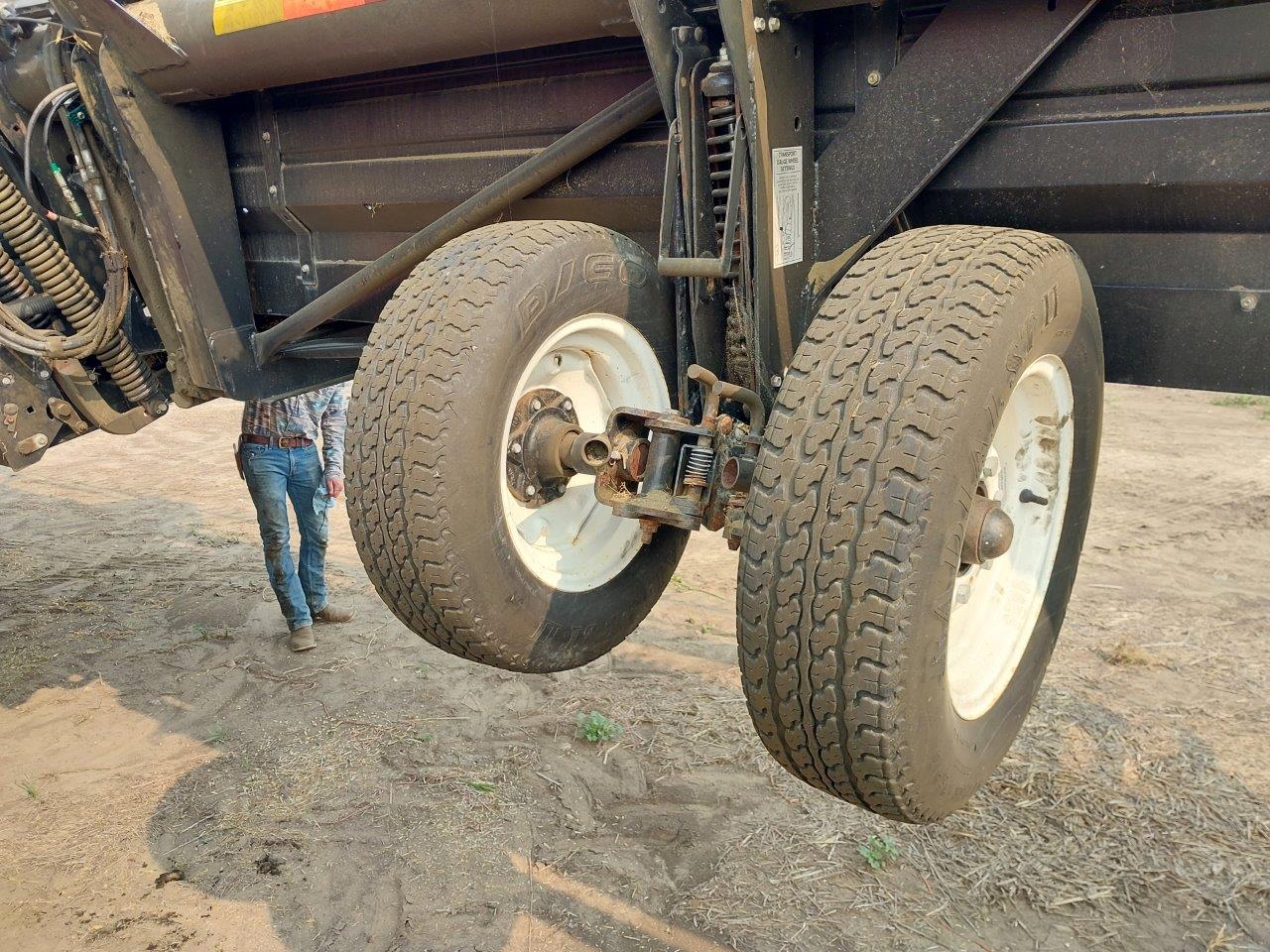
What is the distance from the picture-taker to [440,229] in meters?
3.12

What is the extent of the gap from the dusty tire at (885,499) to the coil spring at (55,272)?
315cm

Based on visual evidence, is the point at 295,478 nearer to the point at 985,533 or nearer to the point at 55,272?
the point at 55,272

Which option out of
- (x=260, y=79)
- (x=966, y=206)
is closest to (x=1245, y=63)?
(x=966, y=206)

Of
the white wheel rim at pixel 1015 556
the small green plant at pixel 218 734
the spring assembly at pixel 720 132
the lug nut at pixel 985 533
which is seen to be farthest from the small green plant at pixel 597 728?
the lug nut at pixel 985 533

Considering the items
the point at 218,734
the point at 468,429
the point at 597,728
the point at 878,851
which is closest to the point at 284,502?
the point at 218,734

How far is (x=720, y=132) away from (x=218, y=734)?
391 cm

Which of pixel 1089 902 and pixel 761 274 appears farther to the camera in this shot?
pixel 1089 902

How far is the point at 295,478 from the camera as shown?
596cm

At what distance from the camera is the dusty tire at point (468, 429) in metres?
2.29

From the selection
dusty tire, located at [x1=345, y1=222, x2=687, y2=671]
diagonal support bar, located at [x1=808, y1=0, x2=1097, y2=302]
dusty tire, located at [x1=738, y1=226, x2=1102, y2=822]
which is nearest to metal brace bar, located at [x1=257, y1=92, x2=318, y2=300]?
dusty tire, located at [x1=345, y1=222, x2=687, y2=671]

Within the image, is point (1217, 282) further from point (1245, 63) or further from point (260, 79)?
point (260, 79)

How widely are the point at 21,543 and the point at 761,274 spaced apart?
7.26 meters

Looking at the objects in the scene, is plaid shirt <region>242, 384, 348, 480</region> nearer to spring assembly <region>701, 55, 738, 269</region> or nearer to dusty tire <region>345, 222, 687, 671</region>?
dusty tire <region>345, 222, 687, 671</region>

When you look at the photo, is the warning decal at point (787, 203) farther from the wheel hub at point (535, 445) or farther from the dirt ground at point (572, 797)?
the dirt ground at point (572, 797)
